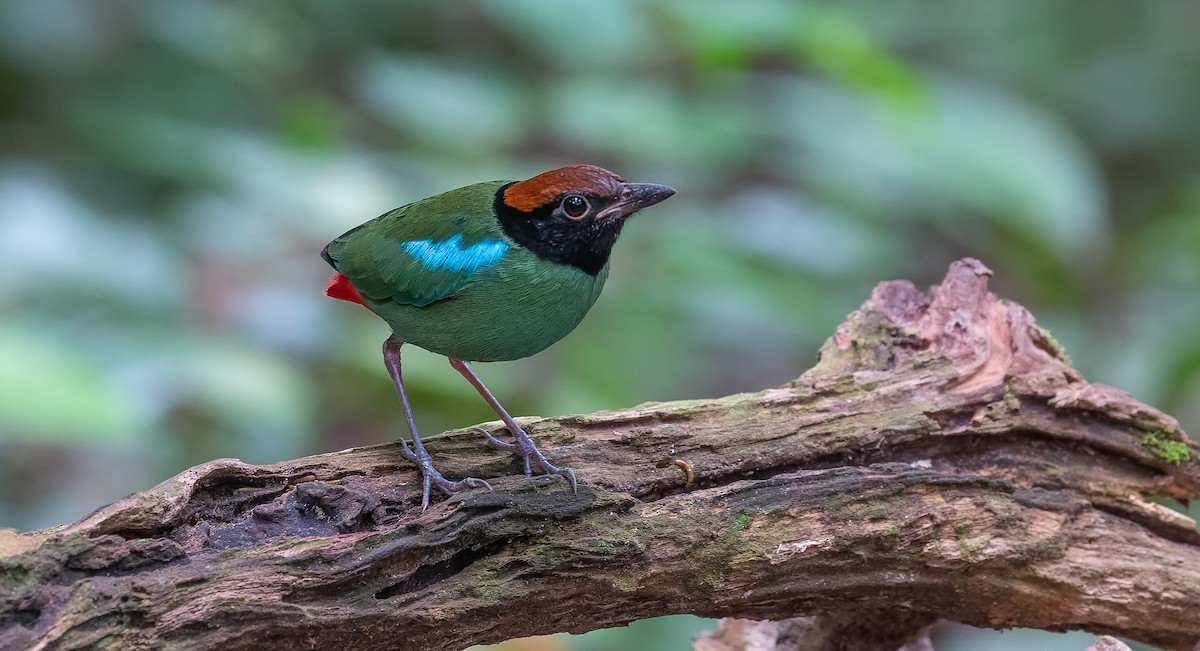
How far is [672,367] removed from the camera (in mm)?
6004

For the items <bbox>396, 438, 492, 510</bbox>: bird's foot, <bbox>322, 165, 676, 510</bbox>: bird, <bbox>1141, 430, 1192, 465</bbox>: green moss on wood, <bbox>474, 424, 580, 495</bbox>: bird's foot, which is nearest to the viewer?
<bbox>396, 438, 492, 510</bbox>: bird's foot

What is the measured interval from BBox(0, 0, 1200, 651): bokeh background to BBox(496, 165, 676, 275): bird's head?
1570mm

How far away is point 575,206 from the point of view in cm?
357

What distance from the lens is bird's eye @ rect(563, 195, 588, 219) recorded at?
3.56 m

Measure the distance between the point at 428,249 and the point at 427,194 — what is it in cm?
206

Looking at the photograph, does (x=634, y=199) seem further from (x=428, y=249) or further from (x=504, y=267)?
(x=428, y=249)

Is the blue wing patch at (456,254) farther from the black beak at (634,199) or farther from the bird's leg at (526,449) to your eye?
the bird's leg at (526,449)

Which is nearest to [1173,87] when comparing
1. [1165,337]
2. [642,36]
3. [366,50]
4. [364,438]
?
[1165,337]

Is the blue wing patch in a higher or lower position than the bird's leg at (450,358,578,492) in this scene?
higher

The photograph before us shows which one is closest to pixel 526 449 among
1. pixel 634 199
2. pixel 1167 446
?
pixel 634 199

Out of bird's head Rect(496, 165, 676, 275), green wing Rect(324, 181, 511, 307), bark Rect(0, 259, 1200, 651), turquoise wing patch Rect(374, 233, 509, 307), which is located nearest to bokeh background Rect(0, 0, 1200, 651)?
green wing Rect(324, 181, 511, 307)

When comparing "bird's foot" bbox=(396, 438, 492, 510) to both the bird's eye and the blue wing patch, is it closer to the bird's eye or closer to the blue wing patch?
the blue wing patch

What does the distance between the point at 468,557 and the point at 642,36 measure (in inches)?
158

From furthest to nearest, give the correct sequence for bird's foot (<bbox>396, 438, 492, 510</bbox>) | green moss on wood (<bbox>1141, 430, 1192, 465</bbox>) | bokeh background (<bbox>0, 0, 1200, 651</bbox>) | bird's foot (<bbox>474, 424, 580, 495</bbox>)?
bokeh background (<bbox>0, 0, 1200, 651</bbox>)
green moss on wood (<bbox>1141, 430, 1192, 465</bbox>)
bird's foot (<bbox>474, 424, 580, 495</bbox>)
bird's foot (<bbox>396, 438, 492, 510</bbox>)
